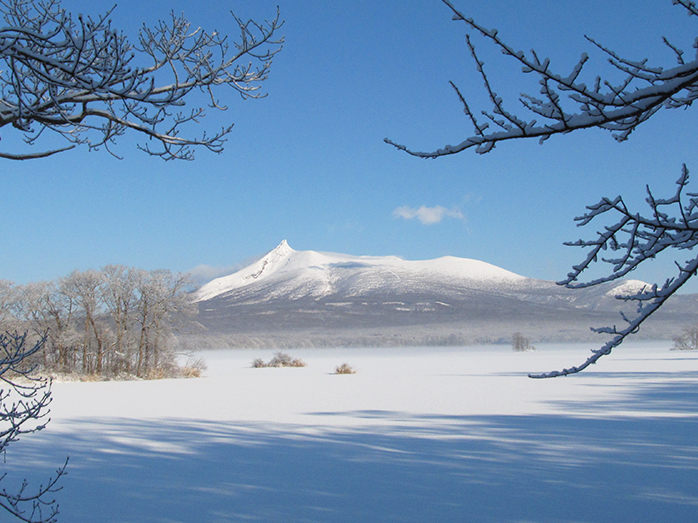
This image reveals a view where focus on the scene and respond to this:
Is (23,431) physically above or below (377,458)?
above

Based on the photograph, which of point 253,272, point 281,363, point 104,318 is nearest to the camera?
point 104,318

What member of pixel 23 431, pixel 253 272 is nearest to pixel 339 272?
pixel 253 272

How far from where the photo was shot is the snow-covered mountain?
5456 cm

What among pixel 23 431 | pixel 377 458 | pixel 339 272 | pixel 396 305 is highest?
pixel 339 272

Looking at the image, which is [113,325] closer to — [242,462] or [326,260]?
[242,462]

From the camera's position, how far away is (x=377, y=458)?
5.10m

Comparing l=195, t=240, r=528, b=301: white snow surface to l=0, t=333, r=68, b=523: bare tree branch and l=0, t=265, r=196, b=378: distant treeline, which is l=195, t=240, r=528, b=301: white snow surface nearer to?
l=0, t=265, r=196, b=378: distant treeline

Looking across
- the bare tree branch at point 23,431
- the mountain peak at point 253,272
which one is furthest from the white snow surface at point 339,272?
the bare tree branch at point 23,431

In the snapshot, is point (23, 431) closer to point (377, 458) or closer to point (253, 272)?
point (377, 458)

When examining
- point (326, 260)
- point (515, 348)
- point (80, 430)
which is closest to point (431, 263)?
point (326, 260)

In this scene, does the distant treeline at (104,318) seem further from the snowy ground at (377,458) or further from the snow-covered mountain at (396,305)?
the snow-covered mountain at (396,305)

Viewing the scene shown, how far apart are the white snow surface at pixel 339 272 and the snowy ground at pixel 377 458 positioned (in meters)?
77.7

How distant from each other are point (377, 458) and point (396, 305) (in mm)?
69804

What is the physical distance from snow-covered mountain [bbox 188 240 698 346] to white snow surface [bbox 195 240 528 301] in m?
0.18
